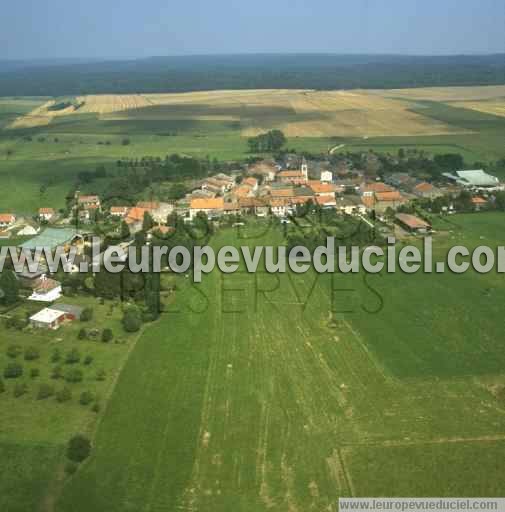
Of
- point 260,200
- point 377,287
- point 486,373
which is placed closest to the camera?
point 486,373

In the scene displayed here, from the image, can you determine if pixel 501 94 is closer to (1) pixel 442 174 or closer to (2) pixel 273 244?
(1) pixel 442 174

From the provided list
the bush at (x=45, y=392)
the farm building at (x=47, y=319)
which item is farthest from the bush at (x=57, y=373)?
the farm building at (x=47, y=319)

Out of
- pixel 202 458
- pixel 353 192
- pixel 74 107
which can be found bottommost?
pixel 202 458

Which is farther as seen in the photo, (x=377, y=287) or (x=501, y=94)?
(x=501, y=94)

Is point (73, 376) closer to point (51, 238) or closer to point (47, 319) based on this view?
point (47, 319)

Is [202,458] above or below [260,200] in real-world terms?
below

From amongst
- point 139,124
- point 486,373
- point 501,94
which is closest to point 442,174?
point 486,373

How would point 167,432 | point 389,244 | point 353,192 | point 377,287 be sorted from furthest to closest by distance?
point 353,192 < point 389,244 < point 377,287 < point 167,432
